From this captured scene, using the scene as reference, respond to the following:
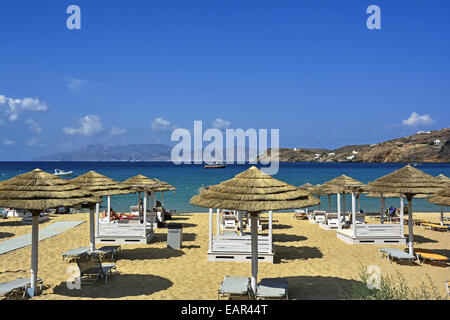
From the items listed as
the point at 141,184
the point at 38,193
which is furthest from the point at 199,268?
the point at 141,184

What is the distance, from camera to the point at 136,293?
791cm

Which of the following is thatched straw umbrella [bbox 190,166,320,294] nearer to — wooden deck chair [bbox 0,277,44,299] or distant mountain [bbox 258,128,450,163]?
wooden deck chair [bbox 0,277,44,299]

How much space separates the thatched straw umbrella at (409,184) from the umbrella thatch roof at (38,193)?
9356 millimetres

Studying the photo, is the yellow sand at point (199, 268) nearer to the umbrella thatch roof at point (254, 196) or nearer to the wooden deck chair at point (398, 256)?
the wooden deck chair at point (398, 256)

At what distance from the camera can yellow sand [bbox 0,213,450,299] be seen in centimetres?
809

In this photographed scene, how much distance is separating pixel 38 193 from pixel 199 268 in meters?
5.12

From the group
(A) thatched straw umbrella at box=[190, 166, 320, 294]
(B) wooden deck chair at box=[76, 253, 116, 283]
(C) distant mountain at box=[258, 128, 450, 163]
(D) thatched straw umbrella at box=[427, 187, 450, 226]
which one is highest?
(C) distant mountain at box=[258, 128, 450, 163]

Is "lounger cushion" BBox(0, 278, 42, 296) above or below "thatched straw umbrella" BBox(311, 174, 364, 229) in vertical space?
below

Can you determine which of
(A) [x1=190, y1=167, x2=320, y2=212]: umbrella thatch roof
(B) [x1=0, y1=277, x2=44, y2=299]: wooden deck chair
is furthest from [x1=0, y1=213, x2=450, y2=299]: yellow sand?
(A) [x1=190, y1=167, x2=320, y2=212]: umbrella thatch roof

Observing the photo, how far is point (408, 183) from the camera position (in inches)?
444

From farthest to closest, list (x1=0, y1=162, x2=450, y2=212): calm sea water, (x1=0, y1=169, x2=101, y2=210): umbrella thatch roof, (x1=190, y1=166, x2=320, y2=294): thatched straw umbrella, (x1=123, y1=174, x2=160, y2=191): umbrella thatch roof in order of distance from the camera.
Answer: (x1=0, y1=162, x2=450, y2=212): calm sea water < (x1=123, y1=174, x2=160, y2=191): umbrella thatch roof < (x1=0, y1=169, x2=101, y2=210): umbrella thatch roof < (x1=190, y1=166, x2=320, y2=294): thatched straw umbrella

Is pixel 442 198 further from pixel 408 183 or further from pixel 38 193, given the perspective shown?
pixel 38 193
